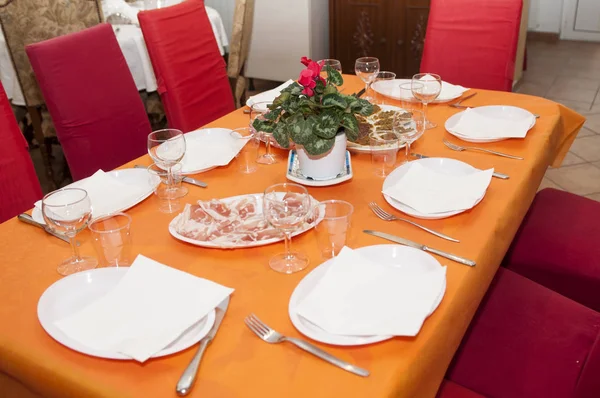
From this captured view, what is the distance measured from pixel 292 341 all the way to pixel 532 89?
388 centimetres

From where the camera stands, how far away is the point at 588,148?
337 centimetres

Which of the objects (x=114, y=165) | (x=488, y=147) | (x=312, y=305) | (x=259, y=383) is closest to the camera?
(x=259, y=383)

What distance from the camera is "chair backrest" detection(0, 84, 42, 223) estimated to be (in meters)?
1.57

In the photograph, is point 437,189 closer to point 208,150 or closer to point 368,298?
point 368,298

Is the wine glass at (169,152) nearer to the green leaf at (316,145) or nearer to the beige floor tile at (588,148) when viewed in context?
the green leaf at (316,145)

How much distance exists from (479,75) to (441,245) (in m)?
1.31

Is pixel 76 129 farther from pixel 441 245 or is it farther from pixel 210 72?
pixel 441 245

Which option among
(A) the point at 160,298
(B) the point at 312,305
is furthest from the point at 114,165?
(B) the point at 312,305

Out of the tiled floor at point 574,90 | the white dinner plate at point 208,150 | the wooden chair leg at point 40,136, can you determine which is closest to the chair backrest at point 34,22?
the wooden chair leg at point 40,136

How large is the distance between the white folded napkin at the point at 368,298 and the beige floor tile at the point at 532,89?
3.56 meters

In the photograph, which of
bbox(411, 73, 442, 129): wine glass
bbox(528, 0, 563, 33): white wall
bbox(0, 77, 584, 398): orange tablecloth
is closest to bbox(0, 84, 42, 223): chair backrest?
bbox(0, 77, 584, 398): orange tablecloth

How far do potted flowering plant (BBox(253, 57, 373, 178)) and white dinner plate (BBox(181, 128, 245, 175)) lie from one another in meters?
0.21

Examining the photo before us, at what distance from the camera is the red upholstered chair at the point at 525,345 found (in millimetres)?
1218

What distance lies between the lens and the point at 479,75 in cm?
224
